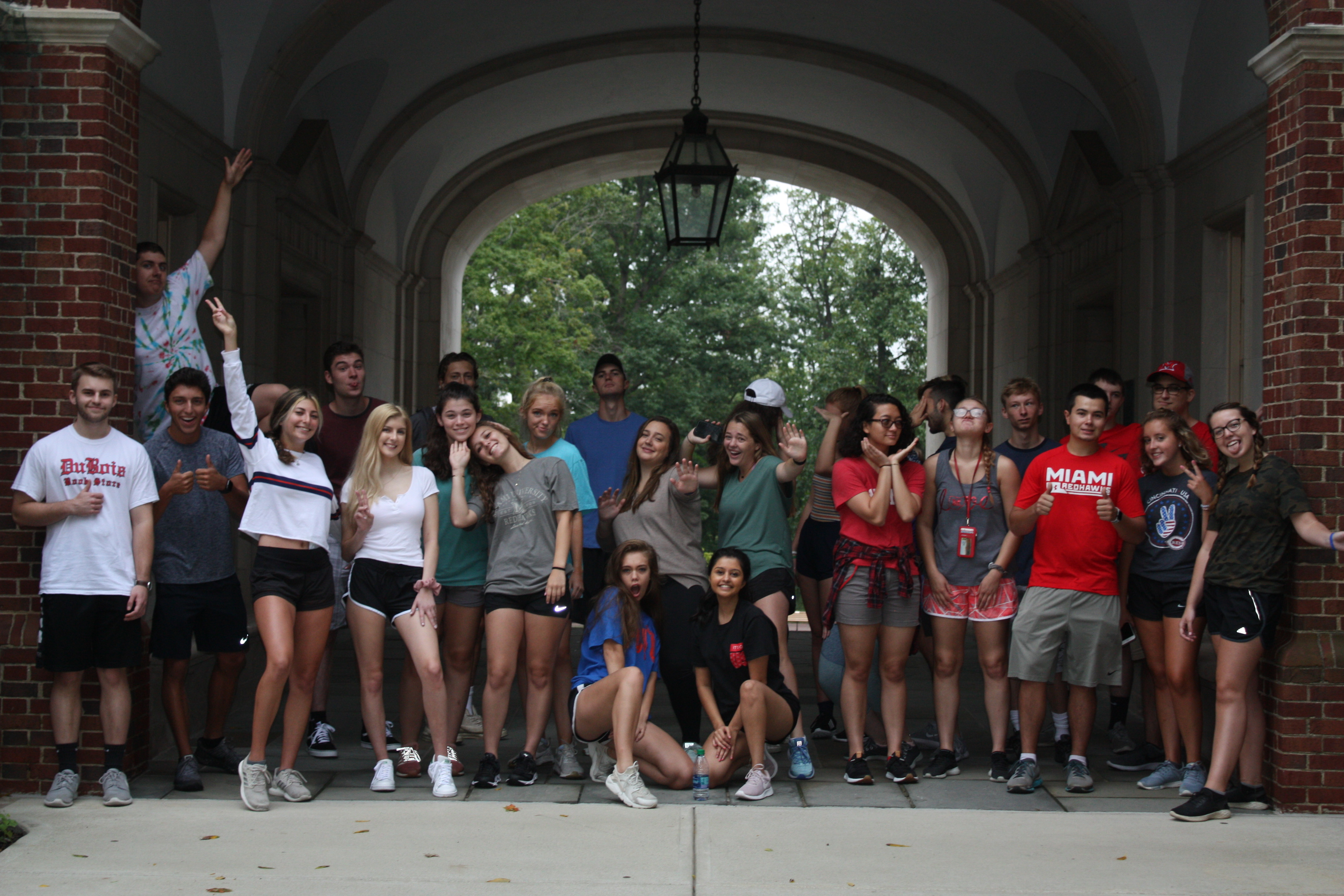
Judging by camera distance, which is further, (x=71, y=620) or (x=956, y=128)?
(x=956, y=128)

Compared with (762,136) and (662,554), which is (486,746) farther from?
(762,136)

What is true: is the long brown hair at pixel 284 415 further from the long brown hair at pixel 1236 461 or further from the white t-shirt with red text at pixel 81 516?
the long brown hair at pixel 1236 461

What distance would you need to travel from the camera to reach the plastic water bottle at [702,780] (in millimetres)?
5605

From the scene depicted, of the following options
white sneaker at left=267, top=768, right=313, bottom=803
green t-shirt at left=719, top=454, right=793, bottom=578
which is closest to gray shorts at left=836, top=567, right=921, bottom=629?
green t-shirt at left=719, top=454, right=793, bottom=578

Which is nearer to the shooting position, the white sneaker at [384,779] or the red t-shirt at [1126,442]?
the white sneaker at [384,779]

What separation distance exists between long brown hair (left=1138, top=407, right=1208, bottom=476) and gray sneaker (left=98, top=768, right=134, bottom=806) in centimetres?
459

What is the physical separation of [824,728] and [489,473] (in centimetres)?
236

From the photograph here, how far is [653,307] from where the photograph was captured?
37938 millimetres

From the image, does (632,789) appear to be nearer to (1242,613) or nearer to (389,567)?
(389,567)

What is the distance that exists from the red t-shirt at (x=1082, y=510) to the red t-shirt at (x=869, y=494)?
50cm

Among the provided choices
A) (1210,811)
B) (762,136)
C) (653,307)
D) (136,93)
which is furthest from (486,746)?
(653,307)

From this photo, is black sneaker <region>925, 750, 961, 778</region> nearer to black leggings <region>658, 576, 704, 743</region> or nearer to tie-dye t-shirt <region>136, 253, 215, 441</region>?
black leggings <region>658, 576, 704, 743</region>

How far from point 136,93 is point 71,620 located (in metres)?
2.46

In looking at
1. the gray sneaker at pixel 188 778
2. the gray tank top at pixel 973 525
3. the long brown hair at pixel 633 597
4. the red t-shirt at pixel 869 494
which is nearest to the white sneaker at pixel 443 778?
the long brown hair at pixel 633 597
